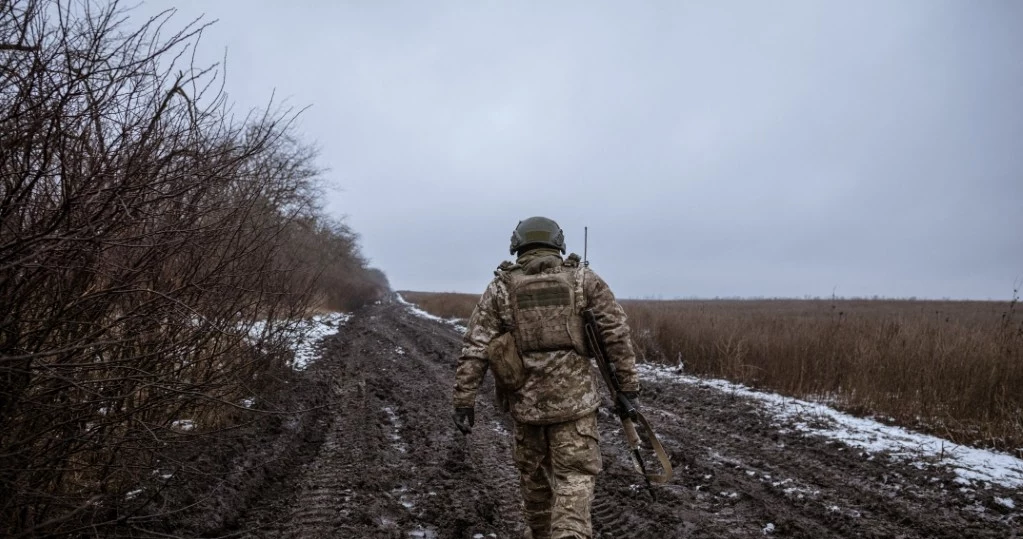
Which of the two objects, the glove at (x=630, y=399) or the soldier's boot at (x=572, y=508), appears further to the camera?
the glove at (x=630, y=399)

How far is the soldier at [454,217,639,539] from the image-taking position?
3113mm

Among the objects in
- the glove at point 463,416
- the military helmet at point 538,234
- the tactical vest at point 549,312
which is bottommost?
the glove at point 463,416

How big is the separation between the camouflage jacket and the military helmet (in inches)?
2.8

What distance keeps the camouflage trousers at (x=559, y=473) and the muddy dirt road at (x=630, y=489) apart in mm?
501

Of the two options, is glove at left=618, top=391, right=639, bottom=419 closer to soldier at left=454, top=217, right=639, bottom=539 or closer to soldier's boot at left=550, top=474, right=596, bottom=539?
soldier at left=454, top=217, right=639, bottom=539

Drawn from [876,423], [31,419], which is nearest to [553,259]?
[31,419]

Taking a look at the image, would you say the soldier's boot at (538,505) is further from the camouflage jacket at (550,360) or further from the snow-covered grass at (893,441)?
the snow-covered grass at (893,441)

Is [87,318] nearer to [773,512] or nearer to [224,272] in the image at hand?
[224,272]

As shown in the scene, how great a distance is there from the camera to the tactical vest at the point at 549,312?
3205 mm

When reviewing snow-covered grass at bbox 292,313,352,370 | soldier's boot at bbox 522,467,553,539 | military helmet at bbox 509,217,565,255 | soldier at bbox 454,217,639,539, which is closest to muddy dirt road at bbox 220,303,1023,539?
soldier's boot at bbox 522,467,553,539

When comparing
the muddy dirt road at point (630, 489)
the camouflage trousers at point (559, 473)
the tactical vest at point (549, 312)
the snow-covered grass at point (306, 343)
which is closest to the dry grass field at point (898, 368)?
the muddy dirt road at point (630, 489)

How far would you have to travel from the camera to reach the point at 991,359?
21.7ft

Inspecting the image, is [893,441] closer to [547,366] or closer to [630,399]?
[630,399]

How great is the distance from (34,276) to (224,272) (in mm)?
1633
